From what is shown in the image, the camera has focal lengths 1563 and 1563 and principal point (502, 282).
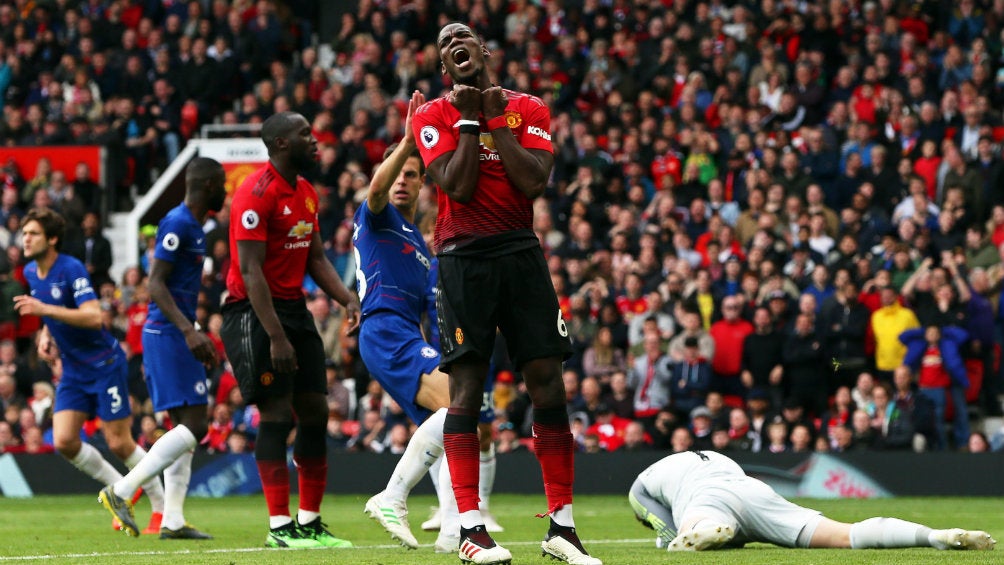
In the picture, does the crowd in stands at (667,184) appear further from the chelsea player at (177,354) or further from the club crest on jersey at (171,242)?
the club crest on jersey at (171,242)

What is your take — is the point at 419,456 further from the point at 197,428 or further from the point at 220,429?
the point at 220,429

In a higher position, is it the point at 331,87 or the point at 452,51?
the point at 331,87

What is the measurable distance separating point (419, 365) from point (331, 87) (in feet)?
50.9

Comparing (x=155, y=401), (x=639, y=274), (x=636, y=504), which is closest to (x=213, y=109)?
(x=639, y=274)

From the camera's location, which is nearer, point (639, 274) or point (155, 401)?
point (155, 401)

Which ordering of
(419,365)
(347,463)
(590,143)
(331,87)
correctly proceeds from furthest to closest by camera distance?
(331,87) → (590,143) → (347,463) → (419,365)

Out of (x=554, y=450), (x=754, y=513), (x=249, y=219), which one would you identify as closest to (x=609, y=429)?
(x=249, y=219)

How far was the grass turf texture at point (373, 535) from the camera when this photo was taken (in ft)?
26.8

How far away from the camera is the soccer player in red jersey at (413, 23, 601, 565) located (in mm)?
7695

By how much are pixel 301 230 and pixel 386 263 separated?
593 millimetres

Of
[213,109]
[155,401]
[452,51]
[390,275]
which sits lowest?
[155,401]

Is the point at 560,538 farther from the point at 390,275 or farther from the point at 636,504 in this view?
the point at 390,275

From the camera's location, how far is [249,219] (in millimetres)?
9836

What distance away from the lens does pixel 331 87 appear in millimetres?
24875
